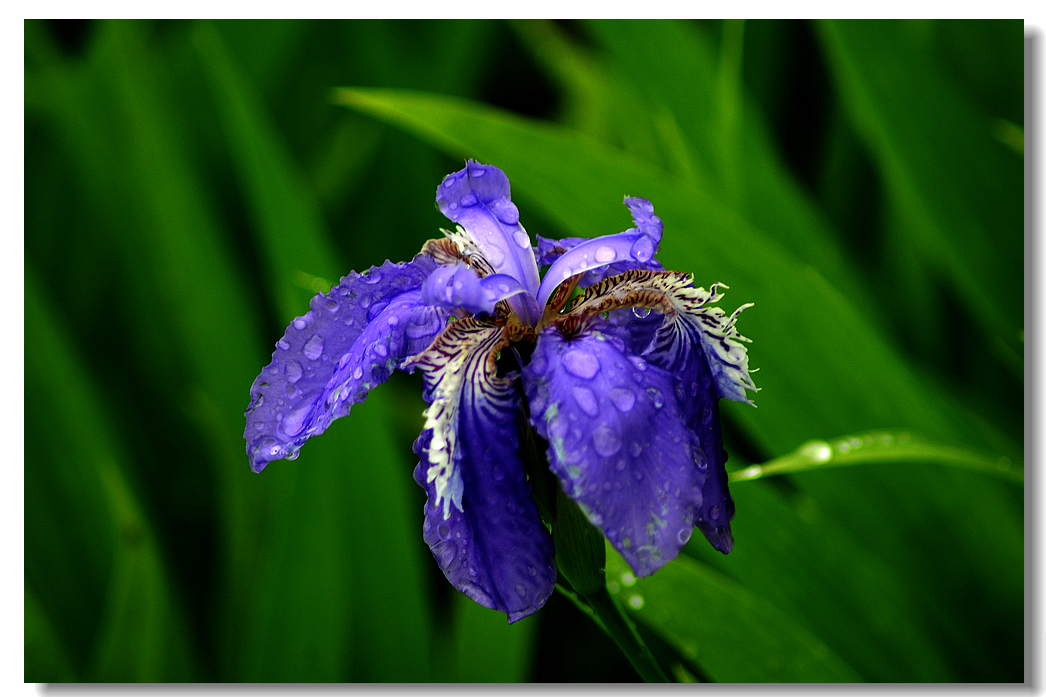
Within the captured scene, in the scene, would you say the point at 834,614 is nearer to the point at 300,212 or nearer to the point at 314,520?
the point at 314,520

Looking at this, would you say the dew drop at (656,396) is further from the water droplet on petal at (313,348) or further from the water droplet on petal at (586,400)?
the water droplet on petal at (313,348)

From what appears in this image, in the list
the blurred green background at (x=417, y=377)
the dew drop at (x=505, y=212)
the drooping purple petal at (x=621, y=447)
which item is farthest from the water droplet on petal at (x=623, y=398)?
the blurred green background at (x=417, y=377)

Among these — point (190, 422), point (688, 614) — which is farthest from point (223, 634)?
point (688, 614)

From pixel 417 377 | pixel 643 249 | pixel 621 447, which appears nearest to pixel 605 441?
pixel 621 447

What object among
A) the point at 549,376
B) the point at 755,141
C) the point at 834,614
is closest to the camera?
the point at 549,376

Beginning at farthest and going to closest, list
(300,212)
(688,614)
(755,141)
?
(755,141), (300,212), (688,614)

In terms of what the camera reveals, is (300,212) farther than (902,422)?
Yes
